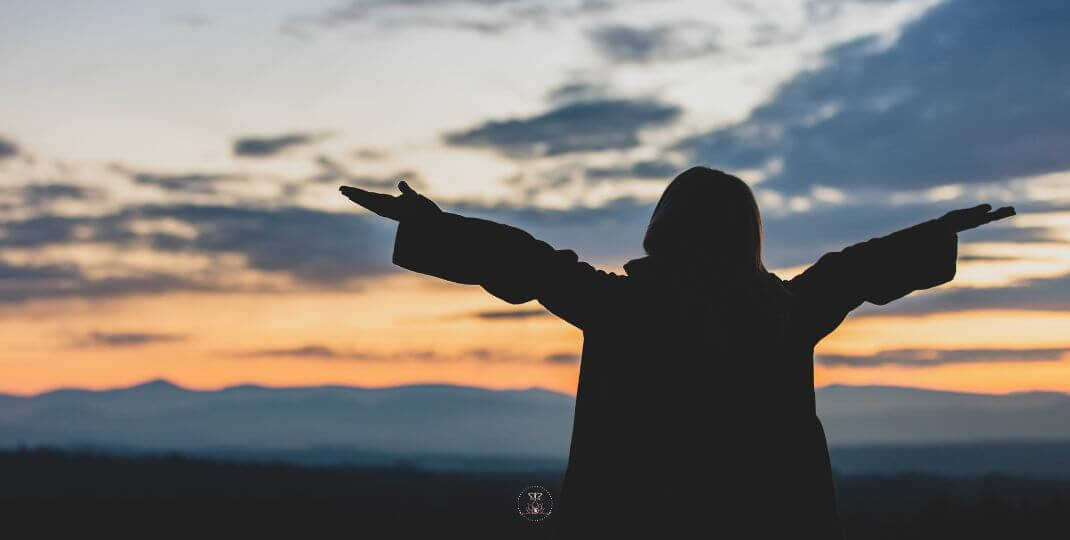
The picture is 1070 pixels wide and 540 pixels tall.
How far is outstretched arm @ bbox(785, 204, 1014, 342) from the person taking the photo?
487 centimetres

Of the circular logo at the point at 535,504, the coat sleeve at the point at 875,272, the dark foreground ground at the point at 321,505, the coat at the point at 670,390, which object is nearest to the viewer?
the coat at the point at 670,390

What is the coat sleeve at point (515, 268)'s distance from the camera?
4.43 m

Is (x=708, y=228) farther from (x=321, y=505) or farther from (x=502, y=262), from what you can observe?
(x=321, y=505)

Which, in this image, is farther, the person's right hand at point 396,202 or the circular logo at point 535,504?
the circular logo at point 535,504

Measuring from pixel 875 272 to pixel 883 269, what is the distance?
0.19 feet

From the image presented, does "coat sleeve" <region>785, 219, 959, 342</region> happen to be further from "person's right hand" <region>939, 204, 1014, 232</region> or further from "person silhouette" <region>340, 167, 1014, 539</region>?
"person silhouette" <region>340, 167, 1014, 539</region>

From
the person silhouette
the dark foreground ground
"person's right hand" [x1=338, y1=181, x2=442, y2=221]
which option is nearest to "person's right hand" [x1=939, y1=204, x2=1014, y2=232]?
the person silhouette

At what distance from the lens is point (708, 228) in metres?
4.59

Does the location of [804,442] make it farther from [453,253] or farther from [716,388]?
[453,253]

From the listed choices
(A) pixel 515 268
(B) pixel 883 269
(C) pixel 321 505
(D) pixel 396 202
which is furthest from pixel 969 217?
(C) pixel 321 505

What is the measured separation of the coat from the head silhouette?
0.06 meters

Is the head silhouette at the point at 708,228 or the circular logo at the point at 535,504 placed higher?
the head silhouette at the point at 708,228

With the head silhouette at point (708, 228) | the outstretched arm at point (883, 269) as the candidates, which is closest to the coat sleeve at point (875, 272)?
the outstretched arm at point (883, 269)

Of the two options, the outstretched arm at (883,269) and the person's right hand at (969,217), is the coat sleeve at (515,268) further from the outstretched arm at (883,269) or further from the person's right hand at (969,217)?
the person's right hand at (969,217)
